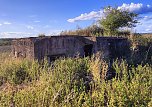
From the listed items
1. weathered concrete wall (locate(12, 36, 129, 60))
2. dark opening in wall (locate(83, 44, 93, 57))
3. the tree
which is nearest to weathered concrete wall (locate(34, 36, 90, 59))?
weathered concrete wall (locate(12, 36, 129, 60))

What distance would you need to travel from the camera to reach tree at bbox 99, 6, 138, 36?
897 inches

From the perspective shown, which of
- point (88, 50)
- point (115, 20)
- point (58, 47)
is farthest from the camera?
point (115, 20)

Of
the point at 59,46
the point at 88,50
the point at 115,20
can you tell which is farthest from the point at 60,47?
the point at 115,20

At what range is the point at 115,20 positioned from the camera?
898 inches

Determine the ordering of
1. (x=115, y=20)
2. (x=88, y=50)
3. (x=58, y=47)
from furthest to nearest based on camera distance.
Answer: (x=115, y=20) < (x=88, y=50) < (x=58, y=47)

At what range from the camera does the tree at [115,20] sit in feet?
74.7

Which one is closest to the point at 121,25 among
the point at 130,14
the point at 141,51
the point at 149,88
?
the point at 130,14

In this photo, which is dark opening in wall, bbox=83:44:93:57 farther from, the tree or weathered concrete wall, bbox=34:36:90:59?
the tree

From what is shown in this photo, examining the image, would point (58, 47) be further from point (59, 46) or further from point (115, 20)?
point (115, 20)

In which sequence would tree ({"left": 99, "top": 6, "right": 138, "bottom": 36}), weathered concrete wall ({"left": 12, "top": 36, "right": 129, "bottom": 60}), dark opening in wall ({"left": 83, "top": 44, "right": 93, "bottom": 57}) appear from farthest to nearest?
tree ({"left": 99, "top": 6, "right": 138, "bottom": 36}) → dark opening in wall ({"left": 83, "top": 44, "right": 93, "bottom": 57}) → weathered concrete wall ({"left": 12, "top": 36, "right": 129, "bottom": 60})

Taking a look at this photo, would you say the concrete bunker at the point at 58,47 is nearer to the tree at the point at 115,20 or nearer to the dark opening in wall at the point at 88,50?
the dark opening in wall at the point at 88,50

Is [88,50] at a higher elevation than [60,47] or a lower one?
lower

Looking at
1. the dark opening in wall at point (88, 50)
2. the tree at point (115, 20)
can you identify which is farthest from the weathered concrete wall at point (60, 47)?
the tree at point (115, 20)

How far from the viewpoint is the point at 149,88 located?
7.00 m
